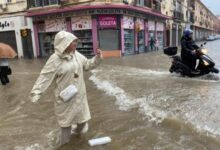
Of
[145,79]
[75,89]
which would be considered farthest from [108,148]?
[145,79]

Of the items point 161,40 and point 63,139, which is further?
point 161,40

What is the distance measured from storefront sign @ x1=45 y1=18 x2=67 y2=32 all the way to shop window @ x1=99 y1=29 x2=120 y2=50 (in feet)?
10.9

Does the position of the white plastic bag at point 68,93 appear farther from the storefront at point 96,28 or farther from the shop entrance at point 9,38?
the shop entrance at point 9,38

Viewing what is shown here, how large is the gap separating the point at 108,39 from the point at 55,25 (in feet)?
15.8

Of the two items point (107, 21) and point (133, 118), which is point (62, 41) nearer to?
point (133, 118)

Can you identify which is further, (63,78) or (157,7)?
(157,7)

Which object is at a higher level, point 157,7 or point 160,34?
point 157,7

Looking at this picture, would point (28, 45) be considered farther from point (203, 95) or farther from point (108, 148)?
point (108, 148)

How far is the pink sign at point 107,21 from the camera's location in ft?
73.9

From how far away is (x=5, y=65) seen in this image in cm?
1109

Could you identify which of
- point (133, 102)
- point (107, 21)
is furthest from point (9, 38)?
point (133, 102)

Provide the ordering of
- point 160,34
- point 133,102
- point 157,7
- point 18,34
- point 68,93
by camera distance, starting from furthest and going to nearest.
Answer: point 160,34
point 157,7
point 18,34
point 133,102
point 68,93

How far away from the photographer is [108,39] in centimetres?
2294

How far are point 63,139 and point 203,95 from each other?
14.2 feet
